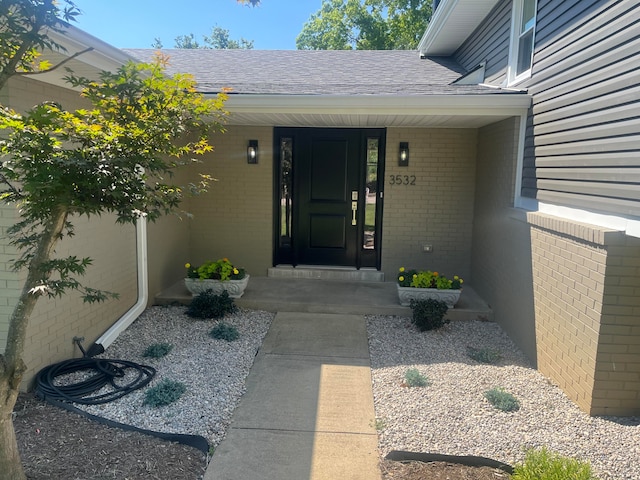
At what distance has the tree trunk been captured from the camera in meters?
2.25

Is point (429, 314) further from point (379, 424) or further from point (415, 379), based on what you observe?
point (379, 424)

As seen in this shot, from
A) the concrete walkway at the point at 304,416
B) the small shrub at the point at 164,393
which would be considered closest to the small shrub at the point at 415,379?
the concrete walkway at the point at 304,416

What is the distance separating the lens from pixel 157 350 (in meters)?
4.42

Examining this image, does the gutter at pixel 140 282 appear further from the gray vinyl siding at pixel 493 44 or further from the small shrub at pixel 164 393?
the gray vinyl siding at pixel 493 44

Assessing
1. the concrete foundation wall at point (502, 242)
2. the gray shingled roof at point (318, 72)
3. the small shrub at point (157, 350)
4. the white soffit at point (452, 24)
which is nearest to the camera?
the small shrub at point (157, 350)

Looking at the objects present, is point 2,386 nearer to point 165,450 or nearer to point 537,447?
point 165,450

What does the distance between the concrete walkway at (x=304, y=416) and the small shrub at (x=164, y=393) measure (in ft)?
1.71

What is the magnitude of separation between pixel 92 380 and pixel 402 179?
4.85 metres

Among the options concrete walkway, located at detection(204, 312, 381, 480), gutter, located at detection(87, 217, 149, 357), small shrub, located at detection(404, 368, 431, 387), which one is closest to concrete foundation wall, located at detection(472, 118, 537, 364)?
small shrub, located at detection(404, 368, 431, 387)

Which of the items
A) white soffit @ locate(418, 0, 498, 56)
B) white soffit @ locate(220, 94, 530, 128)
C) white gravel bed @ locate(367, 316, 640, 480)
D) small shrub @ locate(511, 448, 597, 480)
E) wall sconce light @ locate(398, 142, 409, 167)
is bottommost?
white gravel bed @ locate(367, 316, 640, 480)

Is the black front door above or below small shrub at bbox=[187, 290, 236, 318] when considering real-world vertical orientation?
above

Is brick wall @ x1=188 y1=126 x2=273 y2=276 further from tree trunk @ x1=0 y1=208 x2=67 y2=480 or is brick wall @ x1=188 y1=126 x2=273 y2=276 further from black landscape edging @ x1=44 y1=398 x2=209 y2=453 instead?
tree trunk @ x1=0 y1=208 x2=67 y2=480

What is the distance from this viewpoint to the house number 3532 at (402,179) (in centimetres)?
682

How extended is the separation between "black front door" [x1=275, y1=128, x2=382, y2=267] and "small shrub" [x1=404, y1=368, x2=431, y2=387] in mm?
3366
